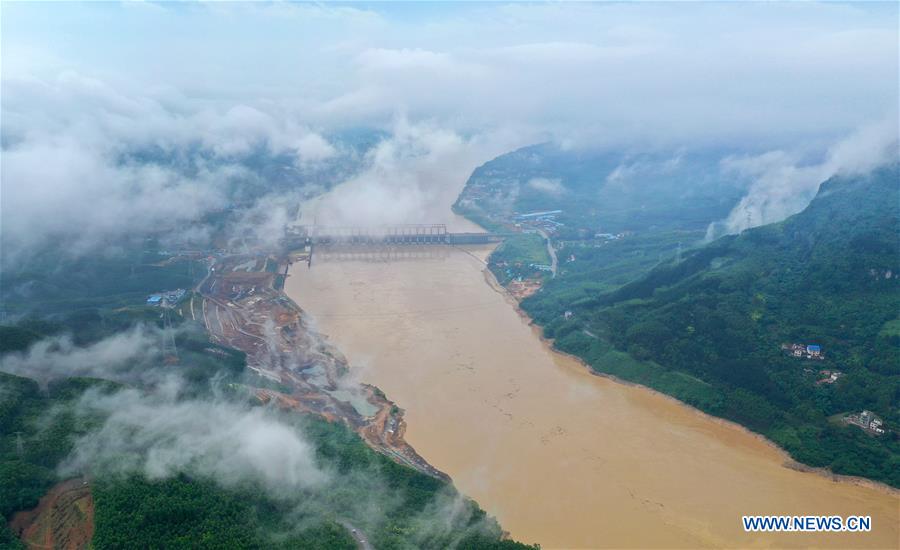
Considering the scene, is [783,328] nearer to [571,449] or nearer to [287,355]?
[571,449]

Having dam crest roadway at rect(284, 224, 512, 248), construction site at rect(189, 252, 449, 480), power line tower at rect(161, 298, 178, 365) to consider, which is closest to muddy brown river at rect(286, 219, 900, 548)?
construction site at rect(189, 252, 449, 480)

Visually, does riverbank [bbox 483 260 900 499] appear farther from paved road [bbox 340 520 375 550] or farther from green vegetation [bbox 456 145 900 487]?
paved road [bbox 340 520 375 550]

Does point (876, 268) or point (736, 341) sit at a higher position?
point (876, 268)

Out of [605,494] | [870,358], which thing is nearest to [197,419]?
[605,494]

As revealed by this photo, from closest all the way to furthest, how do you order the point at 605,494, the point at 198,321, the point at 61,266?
1. the point at 605,494
2. the point at 198,321
3. the point at 61,266

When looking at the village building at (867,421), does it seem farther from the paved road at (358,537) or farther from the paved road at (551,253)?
the paved road at (551,253)

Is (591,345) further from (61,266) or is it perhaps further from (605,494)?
(61,266)
